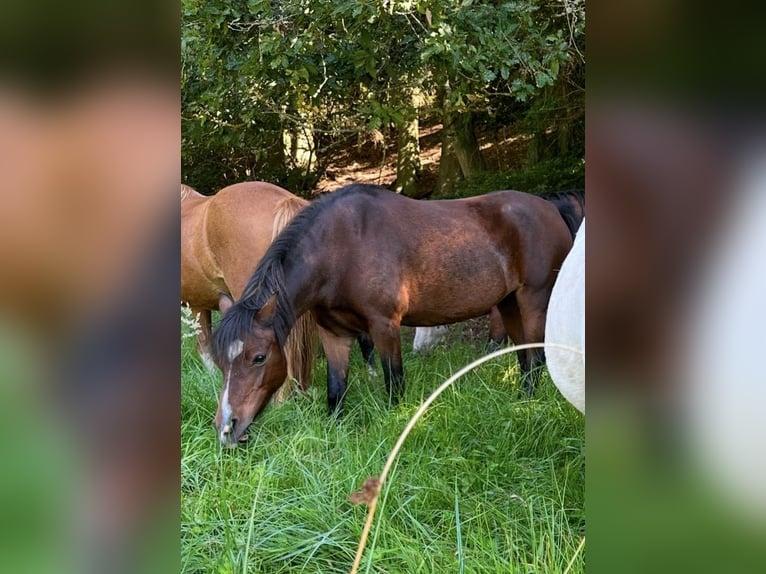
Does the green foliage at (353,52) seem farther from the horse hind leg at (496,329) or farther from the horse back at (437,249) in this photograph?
the horse hind leg at (496,329)

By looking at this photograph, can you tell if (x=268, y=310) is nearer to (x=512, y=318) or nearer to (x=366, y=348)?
(x=366, y=348)

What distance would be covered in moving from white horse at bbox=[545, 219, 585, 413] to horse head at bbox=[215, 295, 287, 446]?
1.52m

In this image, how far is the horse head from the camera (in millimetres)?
2803

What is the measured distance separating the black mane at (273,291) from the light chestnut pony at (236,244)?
36 cm

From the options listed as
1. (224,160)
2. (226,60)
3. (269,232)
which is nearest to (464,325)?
(269,232)

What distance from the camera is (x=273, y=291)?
3.13 m

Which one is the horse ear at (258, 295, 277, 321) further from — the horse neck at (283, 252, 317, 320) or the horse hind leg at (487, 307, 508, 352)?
the horse hind leg at (487, 307, 508, 352)

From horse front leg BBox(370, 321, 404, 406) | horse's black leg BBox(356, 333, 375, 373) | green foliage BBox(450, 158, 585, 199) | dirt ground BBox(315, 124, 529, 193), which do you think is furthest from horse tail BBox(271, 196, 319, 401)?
dirt ground BBox(315, 124, 529, 193)

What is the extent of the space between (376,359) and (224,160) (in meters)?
4.34

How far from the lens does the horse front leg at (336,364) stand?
3617 millimetres
